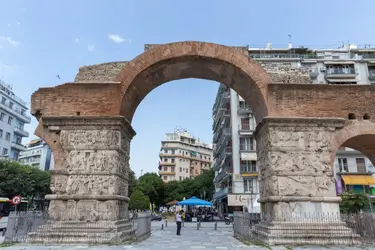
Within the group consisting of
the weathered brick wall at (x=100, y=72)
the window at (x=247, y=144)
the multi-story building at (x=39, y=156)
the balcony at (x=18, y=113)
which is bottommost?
the weathered brick wall at (x=100, y=72)

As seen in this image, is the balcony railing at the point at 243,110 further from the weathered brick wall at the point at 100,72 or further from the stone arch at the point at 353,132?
the weathered brick wall at the point at 100,72

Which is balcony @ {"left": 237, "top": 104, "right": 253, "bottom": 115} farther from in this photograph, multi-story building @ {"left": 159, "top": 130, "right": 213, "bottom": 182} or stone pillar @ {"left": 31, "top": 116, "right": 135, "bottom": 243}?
multi-story building @ {"left": 159, "top": 130, "right": 213, "bottom": 182}

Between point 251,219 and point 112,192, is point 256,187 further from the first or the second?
point 112,192

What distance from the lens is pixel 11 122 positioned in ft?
145

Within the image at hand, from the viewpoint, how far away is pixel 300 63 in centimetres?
3334

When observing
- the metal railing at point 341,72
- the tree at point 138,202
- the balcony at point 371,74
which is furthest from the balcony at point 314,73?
the tree at point 138,202

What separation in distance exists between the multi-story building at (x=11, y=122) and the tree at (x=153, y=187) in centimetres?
2002

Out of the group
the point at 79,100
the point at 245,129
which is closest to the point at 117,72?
the point at 79,100

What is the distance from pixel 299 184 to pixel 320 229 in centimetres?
152

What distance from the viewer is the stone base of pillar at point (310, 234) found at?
9000mm

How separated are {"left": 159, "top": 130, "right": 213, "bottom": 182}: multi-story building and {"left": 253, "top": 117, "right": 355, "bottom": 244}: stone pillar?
5435 centimetres

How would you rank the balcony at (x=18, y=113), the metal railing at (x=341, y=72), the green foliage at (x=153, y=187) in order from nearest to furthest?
the metal railing at (x=341, y=72)
the balcony at (x=18, y=113)
the green foliage at (x=153, y=187)

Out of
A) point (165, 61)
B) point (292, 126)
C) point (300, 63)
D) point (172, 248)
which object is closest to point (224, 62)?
point (165, 61)

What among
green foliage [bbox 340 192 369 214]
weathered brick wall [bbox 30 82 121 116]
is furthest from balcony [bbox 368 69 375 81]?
weathered brick wall [bbox 30 82 121 116]
